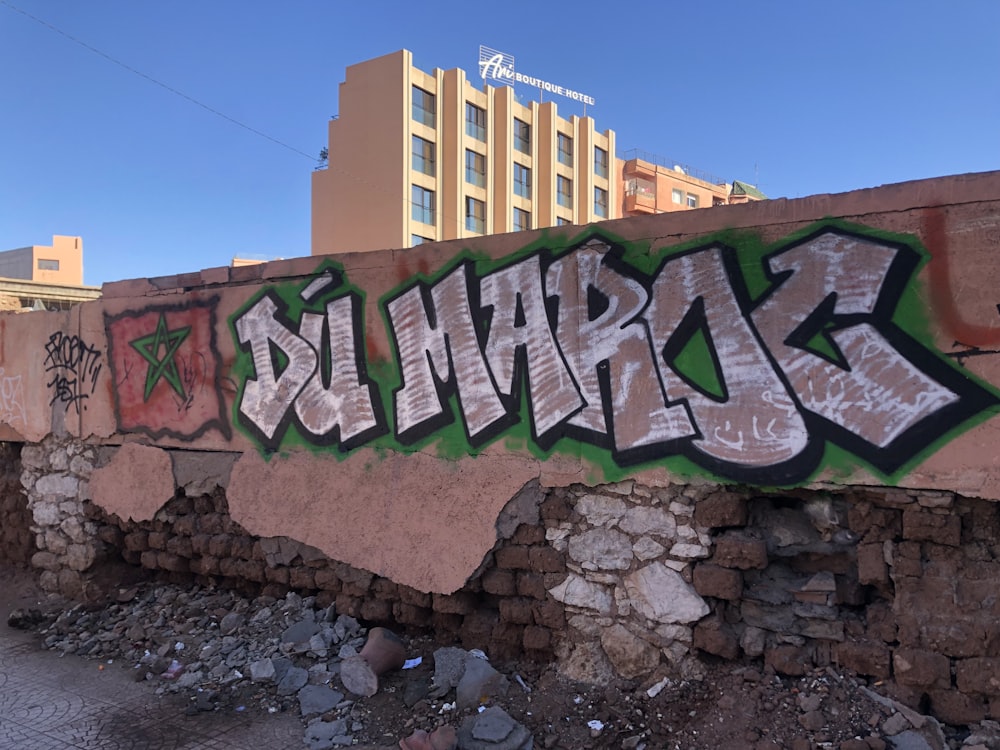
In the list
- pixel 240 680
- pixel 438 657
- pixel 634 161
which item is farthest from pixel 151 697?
pixel 634 161

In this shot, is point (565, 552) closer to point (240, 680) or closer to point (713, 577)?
point (713, 577)

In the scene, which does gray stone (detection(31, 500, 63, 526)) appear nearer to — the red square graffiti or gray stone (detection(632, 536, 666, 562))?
the red square graffiti

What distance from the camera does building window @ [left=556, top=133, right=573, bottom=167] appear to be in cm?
4194

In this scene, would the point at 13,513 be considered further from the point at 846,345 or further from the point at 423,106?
the point at 423,106

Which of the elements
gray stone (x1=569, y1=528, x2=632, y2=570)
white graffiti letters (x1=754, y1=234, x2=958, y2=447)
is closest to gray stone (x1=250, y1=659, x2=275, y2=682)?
gray stone (x1=569, y1=528, x2=632, y2=570)

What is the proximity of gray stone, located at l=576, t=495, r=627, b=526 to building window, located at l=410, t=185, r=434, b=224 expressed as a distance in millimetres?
30841

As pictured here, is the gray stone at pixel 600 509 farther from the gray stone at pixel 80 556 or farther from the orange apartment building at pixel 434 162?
the orange apartment building at pixel 434 162

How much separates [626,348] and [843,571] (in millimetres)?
1502

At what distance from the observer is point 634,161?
45688 mm

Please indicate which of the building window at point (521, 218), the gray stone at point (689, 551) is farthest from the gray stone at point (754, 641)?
the building window at point (521, 218)

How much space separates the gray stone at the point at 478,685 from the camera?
3986mm

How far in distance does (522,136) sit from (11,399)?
36.1 m

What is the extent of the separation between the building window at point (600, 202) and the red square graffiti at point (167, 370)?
4022 centimetres

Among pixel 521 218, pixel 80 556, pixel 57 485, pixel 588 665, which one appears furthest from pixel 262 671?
pixel 521 218
